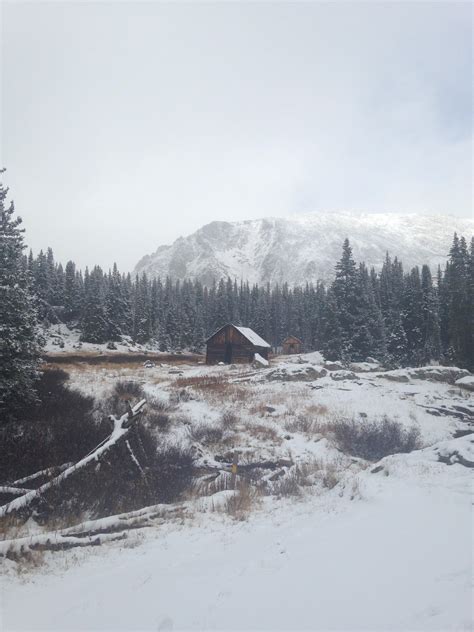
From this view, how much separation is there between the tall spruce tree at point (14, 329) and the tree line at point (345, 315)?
2.48 metres

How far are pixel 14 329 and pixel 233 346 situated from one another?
37.9 meters

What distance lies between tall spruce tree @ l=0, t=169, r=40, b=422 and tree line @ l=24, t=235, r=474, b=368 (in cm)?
248

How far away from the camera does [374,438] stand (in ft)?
49.6

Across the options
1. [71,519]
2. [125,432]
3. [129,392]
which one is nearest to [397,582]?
[71,519]

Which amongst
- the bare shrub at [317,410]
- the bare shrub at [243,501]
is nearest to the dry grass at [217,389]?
the bare shrub at [317,410]

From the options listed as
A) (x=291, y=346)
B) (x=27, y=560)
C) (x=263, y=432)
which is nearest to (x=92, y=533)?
(x=27, y=560)

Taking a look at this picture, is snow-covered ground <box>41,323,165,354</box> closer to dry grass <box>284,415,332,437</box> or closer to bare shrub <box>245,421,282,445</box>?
bare shrub <box>245,421,282,445</box>

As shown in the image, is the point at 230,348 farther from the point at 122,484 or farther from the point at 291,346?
the point at 122,484

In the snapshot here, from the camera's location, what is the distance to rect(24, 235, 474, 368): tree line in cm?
4162

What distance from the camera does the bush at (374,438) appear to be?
14203 millimetres

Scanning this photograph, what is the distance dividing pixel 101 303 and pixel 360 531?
63.7 m

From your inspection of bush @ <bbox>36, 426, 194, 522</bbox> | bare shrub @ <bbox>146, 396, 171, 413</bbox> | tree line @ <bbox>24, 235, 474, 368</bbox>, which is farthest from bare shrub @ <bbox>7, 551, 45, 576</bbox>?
tree line @ <bbox>24, 235, 474, 368</bbox>

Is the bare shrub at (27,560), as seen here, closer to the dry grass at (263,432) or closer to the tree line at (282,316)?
the tree line at (282,316)

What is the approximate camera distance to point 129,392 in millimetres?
21469
